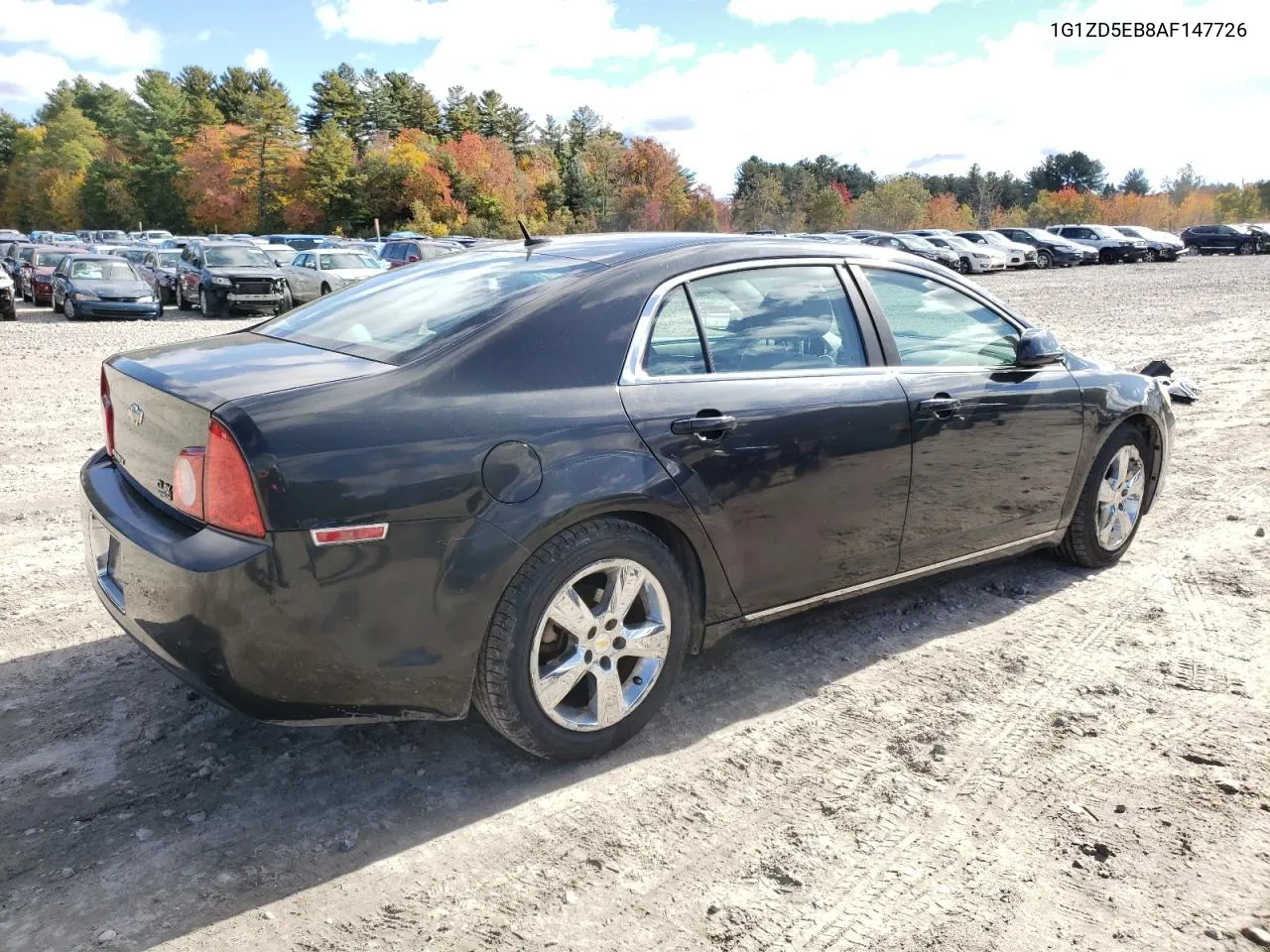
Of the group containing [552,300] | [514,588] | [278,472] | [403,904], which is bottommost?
[403,904]

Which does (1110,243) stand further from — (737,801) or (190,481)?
(190,481)

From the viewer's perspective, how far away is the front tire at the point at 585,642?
9.94 feet

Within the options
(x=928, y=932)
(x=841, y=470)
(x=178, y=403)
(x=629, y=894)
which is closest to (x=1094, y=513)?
(x=841, y=470)

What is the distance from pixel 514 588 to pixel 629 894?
908mm

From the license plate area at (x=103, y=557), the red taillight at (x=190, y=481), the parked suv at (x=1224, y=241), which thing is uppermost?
the parked suv at (x=1224, y=241)

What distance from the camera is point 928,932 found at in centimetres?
253

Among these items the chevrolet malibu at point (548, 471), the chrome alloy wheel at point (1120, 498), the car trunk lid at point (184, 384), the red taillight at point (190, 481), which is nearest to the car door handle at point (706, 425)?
the chevrolet malibu at point (548, 471)

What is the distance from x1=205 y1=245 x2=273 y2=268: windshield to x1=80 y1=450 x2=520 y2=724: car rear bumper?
20.9m

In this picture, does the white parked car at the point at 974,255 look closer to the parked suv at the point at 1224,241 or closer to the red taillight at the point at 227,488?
the parked suv at the point at 1224,241

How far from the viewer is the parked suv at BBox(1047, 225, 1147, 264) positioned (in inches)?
1710

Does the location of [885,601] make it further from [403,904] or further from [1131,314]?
[1131,314]

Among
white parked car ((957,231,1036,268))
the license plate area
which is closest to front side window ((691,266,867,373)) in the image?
the license plate area

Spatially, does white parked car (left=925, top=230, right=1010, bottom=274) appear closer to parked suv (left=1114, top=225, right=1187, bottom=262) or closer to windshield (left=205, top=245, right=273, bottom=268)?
parked suv (left=1114, top=225, right=1187, bottom=262)

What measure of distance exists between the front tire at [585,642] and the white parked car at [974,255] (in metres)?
37.4
